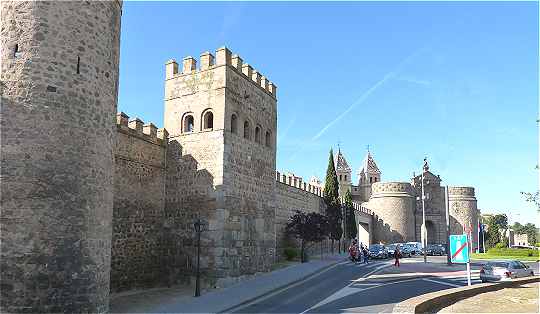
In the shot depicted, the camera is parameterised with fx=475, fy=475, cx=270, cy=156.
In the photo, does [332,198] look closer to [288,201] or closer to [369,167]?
[288,201]

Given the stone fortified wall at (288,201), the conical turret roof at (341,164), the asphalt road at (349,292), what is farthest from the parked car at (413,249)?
the conical turret roof at (341,164)

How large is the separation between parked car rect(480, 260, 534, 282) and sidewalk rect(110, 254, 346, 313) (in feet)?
28.0

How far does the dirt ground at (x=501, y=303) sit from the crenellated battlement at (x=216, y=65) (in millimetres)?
13976

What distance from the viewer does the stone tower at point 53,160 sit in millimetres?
11227

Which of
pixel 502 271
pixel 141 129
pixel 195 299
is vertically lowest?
pixel 195 299

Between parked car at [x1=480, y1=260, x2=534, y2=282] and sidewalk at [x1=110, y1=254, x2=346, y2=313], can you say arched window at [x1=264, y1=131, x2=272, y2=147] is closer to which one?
sidewalk at [x1=110, y1=254, x2=346, y2=313]

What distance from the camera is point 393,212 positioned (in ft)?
216

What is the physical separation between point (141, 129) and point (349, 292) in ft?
37.0

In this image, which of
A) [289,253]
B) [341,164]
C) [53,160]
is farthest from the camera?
[341,164]

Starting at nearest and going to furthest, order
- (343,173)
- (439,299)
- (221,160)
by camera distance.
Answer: (439,299)
(221,160)
(343,173)

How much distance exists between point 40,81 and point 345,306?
11.1 meters

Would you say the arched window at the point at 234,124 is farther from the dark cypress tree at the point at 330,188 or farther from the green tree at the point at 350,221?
the green tree at the point at 350,221

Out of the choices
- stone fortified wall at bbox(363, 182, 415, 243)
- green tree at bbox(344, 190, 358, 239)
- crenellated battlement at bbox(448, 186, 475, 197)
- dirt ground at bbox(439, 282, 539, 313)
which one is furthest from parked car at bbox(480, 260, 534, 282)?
crenellated battlement at bbox(448, 186, 475, 197)

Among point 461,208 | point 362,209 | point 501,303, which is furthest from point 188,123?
point 461,208
